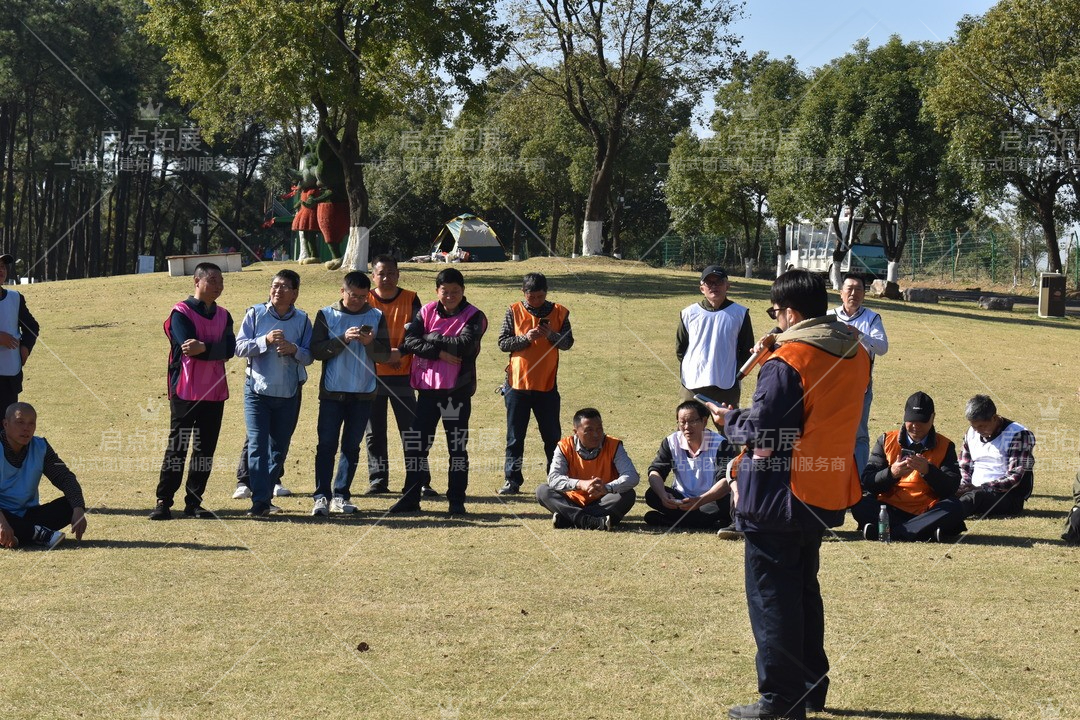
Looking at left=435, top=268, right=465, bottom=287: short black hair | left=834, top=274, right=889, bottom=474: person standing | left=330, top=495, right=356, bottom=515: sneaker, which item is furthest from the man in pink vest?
left=834, top=274, right=889, bottom=474: person standing

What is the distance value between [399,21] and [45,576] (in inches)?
898

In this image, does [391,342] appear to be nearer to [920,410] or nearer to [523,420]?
[523,420]

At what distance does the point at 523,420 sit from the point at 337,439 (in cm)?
195

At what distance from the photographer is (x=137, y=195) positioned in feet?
212

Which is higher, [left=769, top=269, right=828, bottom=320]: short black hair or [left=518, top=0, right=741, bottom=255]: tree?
[left=518, top=0, right=741, bottom=255]: tree

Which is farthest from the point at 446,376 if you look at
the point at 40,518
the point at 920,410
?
the point at 920,410

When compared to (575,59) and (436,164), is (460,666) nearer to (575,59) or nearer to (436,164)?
(575,59)

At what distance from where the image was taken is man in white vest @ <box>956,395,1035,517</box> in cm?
962

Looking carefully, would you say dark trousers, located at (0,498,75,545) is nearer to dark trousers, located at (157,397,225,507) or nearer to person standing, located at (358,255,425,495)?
dark trousers, located at (157,397,225,507)

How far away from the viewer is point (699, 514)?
9.18m

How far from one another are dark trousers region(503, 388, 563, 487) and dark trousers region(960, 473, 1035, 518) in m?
3.63

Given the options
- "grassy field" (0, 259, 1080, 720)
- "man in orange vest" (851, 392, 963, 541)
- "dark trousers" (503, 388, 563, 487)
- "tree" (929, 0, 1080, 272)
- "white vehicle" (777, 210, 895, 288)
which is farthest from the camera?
"white vehicle" (777, 210, 895, 288)

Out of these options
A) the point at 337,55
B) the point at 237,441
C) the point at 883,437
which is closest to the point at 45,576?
the point at 883,437

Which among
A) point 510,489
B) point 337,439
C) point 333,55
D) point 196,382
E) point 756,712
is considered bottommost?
point 510,489
